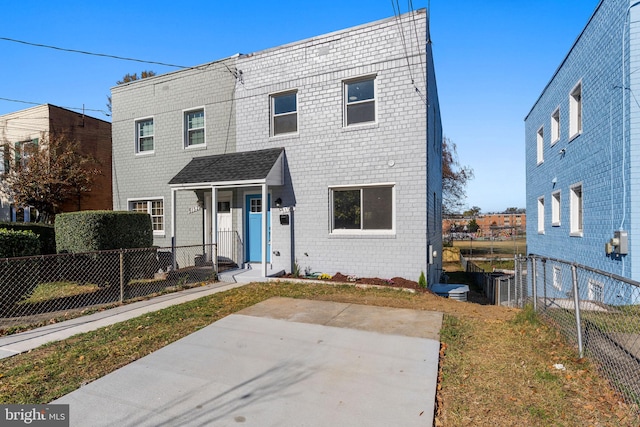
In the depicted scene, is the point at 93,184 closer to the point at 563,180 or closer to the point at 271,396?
the point at 271,396

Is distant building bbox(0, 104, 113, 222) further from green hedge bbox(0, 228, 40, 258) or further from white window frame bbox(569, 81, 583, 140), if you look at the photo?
white window frame bbox(569, 81, 583, 140)

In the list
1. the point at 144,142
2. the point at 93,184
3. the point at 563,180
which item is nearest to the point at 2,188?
the point at 93,184

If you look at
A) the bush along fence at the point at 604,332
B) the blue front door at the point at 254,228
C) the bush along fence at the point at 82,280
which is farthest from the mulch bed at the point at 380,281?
the bush along fence at the point at 82,280

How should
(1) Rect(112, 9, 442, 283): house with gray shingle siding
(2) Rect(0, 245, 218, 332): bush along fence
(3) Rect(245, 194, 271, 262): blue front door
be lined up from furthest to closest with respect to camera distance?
(3) Rect(245, 194, 271, 262): blue front door < (1) Rect(112, 9, 442, 283): house with gray shingle siding < (2) Rect(0, 245, 218, 332): bush along fence

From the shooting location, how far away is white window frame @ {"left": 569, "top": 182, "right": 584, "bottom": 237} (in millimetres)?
10773

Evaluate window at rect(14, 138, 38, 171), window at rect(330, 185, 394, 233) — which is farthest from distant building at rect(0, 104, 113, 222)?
window at rect(330, 185, 394, 233)

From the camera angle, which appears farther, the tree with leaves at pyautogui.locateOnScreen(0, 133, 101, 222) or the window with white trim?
the tree with leaves at pyautogui.locateOnScreen(0, 133, 101, 222)

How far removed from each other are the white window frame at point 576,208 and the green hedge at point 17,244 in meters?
13.6

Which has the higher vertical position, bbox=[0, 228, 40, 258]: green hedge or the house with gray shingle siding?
Result: the house with gray shingle siding

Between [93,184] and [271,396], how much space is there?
55.2 feet

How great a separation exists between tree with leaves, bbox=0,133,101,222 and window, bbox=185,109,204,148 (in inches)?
240

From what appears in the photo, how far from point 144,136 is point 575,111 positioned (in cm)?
1452

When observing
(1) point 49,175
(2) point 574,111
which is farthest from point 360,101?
(1) point 49,175

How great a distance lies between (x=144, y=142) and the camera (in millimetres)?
13742
